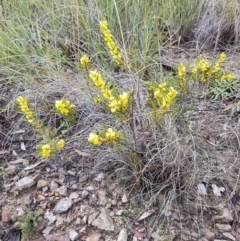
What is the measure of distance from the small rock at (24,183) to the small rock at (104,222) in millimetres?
303

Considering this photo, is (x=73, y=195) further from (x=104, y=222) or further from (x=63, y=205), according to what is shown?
(x=104, y=222)

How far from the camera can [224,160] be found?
1.27m

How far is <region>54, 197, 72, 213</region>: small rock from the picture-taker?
122 centimetres

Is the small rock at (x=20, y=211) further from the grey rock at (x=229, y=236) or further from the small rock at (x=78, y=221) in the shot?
the grey rock at (x=229, y=236)

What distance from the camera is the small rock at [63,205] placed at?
122 cm

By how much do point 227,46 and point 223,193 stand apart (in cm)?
100

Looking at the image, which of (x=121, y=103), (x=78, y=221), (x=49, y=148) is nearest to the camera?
(x=121, y=103)

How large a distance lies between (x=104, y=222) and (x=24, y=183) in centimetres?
36

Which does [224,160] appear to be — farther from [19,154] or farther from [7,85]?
[7,85]

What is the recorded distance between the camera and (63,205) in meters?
1.24

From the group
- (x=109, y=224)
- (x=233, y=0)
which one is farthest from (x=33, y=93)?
(x=233, y=0)

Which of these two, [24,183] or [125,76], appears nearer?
[24,183]

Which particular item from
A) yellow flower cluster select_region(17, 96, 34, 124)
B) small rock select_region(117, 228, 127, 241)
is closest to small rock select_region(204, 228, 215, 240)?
small rock select_region(117, 228, 127, 241)

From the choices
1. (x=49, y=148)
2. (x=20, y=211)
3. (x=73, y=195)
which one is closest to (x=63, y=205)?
(x=73, y=195)
